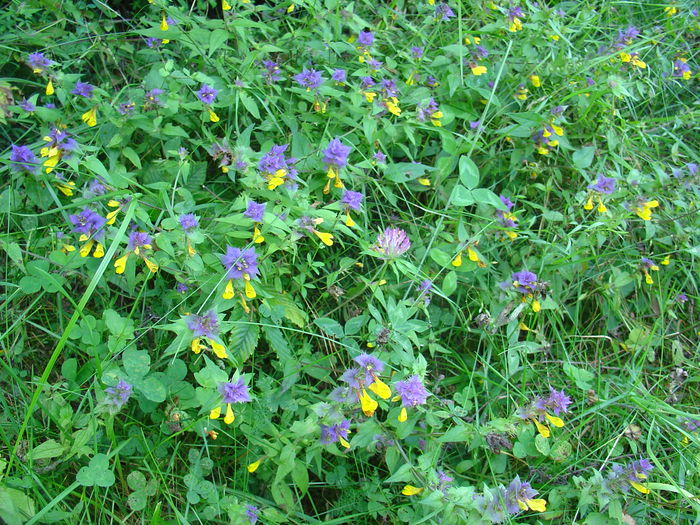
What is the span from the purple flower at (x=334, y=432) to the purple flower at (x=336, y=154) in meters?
0.85

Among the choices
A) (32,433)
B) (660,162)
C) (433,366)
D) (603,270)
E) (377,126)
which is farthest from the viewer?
(660,162)

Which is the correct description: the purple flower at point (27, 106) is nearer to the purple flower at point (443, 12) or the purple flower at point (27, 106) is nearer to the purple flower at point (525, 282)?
the purple flower at point (443, 12)

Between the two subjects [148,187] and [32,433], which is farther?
[148,187]

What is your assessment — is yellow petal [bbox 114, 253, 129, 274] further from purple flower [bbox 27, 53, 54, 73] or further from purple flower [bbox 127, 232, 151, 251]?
purple flower [bbox 27, 53, 54, 73]

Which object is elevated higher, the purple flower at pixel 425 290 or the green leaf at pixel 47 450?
the purple flower at pixel 425 290

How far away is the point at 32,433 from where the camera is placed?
172cm

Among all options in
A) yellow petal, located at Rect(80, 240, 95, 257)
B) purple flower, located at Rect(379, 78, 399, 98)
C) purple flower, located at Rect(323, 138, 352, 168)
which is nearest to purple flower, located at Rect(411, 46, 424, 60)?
purple flower, located at Rect(379, 78, 399, 98)

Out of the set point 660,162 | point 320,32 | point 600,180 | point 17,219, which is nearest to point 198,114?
point 320,32

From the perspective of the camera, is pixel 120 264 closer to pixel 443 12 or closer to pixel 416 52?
pixel 416 52

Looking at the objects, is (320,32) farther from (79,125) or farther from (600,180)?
(600,180)

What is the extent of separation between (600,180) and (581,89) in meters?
0.48

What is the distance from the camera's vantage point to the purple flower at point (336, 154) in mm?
2002

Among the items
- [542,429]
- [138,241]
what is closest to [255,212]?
[138,241]

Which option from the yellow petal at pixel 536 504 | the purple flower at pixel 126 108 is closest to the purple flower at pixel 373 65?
the purple flower at pixel 126 108
